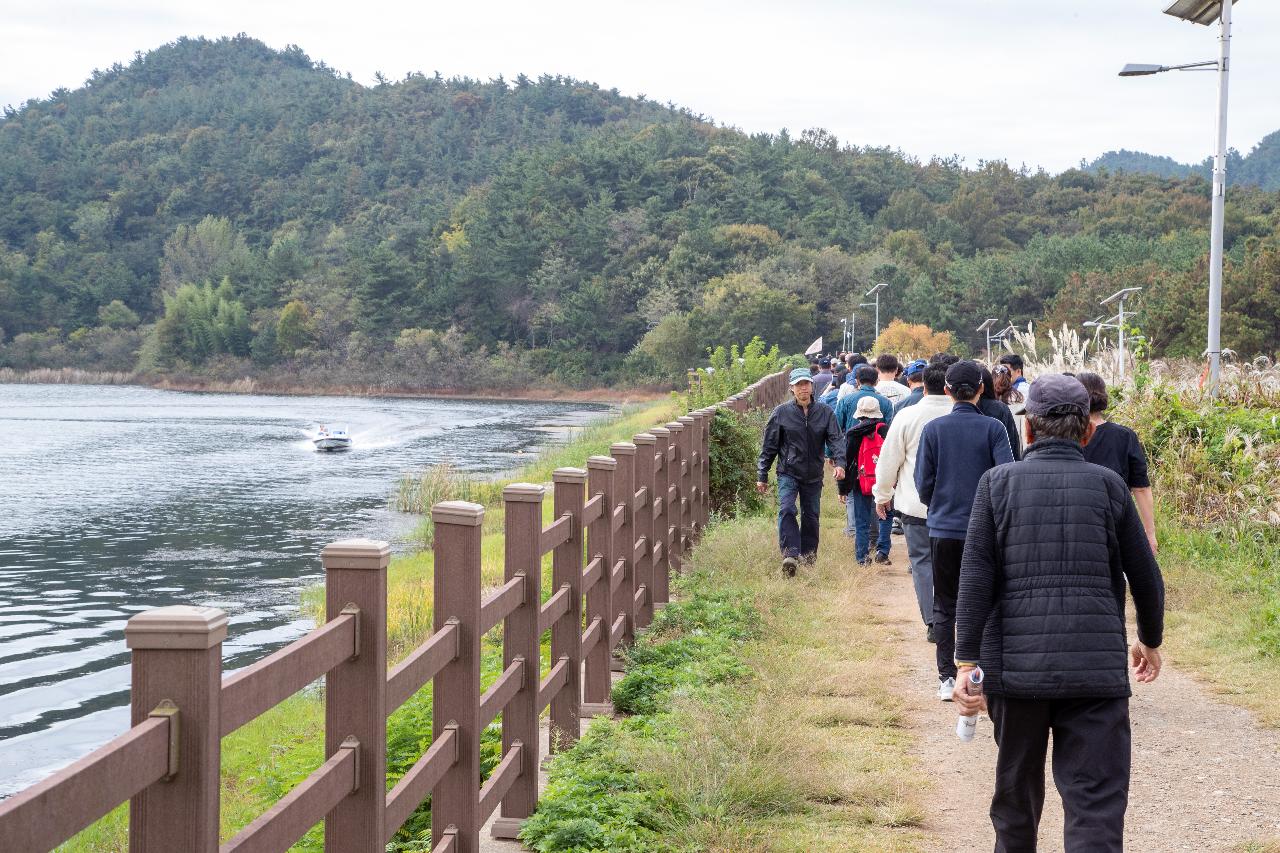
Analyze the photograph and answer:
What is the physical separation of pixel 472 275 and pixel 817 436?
95211mm

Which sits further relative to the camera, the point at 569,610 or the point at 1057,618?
the point at 569,610

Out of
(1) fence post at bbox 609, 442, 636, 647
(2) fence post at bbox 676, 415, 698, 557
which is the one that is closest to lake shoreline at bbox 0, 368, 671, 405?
(2) fence post at bbox 676, 415, 698, 557

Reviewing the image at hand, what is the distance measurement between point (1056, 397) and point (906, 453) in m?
3.78

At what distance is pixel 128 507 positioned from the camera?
3198 centimetres

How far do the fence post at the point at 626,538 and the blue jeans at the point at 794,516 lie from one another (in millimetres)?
2903

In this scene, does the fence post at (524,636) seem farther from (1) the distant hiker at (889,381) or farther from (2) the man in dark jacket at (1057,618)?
(1) the distant hiker at (889,381)

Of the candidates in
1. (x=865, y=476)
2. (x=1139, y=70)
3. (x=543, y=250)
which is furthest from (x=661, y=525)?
(x=543, y=250)

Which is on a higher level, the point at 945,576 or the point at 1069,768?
the point at 945,576

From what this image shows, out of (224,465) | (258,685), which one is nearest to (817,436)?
(258,685)

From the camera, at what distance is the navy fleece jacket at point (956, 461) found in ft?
22.1

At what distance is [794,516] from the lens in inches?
430

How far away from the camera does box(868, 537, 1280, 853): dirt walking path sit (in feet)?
17.2

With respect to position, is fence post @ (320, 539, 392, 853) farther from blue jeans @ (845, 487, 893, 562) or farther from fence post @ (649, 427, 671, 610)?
blue jeans @ (845, 487, 893, 562)

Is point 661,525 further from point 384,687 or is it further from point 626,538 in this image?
point 384,687
